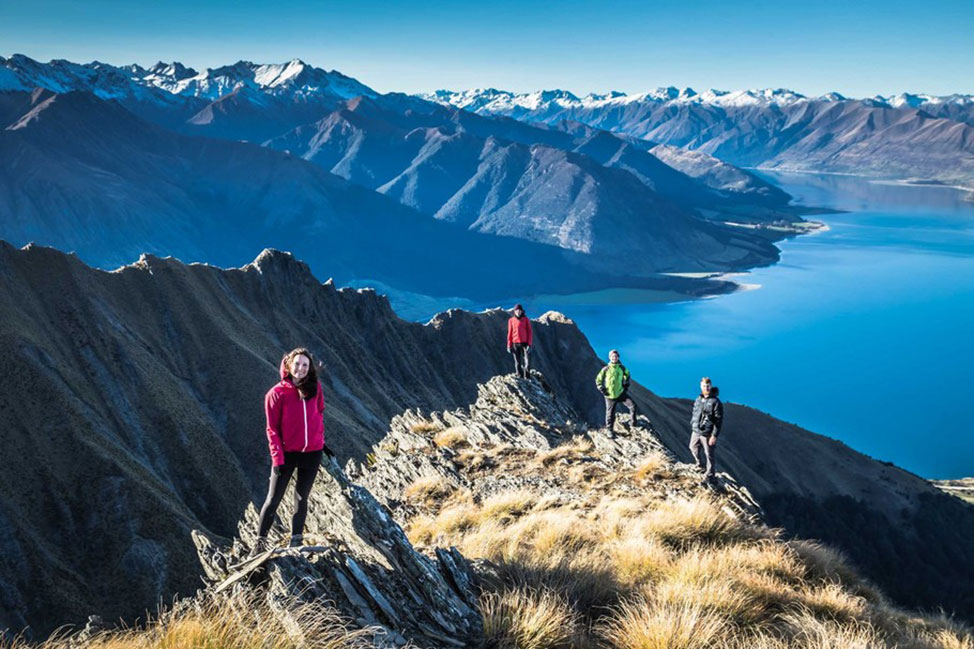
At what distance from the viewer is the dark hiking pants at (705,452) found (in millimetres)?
16016

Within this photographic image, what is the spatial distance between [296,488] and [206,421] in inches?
1750

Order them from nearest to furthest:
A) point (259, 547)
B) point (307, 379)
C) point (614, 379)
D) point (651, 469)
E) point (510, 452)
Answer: point (259, 547), point (307, 379), point (651, 469), point (614, 379), point (510, 452)

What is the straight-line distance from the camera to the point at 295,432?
950 centimetres

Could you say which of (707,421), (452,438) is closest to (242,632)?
(707,421)

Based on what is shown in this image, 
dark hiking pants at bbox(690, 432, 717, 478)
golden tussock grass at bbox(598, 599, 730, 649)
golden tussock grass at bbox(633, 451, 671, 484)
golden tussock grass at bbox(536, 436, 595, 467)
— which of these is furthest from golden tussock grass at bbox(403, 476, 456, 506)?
golden tussock grass at bbox(598, 599, 730, 649)

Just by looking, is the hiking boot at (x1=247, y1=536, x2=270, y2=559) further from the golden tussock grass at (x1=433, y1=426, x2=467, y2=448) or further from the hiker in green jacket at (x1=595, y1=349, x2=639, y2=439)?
the golden tussock grass at (x1=433, y1=426, x2=467, y2=448)

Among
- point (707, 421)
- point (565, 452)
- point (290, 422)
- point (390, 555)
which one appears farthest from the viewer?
point (565, 452)

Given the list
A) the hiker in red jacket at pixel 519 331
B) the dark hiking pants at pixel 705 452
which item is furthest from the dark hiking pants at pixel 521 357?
the dark hiking pants at pixel 705 452

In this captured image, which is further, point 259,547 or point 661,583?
point 661,583

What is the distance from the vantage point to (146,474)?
41125 mm

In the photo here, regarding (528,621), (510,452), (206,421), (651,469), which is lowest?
(206,421)

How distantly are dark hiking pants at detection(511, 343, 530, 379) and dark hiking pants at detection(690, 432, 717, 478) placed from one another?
10229mm

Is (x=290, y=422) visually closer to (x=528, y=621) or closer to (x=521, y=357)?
(x=528, y=621)

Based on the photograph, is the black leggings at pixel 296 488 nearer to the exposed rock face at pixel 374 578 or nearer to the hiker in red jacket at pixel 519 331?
the exposed rock face at pixel 374 578
